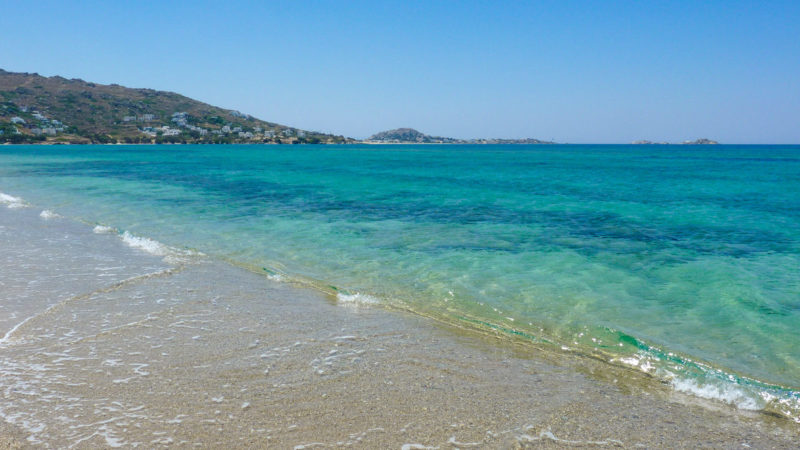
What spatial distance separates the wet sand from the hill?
153189 millimetres

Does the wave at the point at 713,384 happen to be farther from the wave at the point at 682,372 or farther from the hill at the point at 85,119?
the hill at the point at 85,119

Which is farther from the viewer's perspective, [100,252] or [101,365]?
[100,252]

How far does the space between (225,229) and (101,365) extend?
12.4 m

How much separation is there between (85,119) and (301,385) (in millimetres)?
186329

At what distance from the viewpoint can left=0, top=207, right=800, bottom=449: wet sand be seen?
213 inches

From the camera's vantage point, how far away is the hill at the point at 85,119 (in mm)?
137000

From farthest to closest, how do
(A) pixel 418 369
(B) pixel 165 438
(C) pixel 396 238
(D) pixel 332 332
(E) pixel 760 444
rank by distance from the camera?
(C) pixel 396 238 → (D) pixel 332 332 → (A) pixel 418 369 → (E) pixel 760 444 → (B) pixel 165 438

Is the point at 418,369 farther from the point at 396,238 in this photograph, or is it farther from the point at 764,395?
the point at 396,238

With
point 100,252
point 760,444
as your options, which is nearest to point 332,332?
point 760,444

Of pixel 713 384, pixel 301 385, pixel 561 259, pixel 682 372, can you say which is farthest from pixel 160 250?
pixel 713 384

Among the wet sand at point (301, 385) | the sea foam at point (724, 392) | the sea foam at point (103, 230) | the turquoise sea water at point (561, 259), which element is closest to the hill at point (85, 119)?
the turquoise sea water at point (561, 259)

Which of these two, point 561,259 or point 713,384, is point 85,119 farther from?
point 713,384

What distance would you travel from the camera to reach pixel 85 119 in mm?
156625

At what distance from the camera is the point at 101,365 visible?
6.88 m
